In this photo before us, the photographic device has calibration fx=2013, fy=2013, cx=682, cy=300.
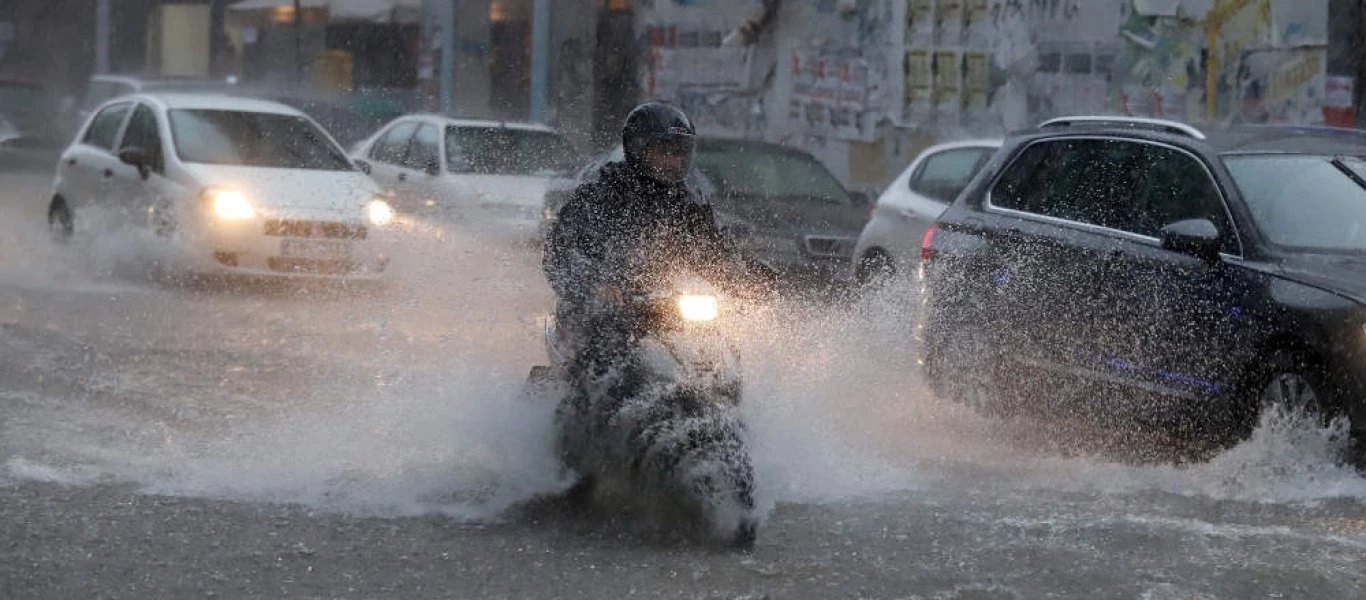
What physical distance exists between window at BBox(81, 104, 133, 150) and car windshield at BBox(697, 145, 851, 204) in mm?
4657

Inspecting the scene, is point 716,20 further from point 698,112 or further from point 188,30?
point 188,30

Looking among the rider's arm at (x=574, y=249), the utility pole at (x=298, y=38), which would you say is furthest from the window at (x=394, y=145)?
the utility pole at (x=298, y=38)

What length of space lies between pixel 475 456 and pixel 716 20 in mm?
19014

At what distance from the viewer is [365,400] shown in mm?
9203

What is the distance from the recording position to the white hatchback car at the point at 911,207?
1304 centimetres

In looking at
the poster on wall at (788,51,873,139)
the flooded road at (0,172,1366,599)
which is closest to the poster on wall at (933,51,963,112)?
the poster on wall at (788,51,873,139)

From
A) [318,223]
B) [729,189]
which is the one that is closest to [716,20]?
[729,189]

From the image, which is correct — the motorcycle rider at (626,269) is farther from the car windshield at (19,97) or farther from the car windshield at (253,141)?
the car windshield at (19,97)

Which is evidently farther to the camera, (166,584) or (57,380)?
(57,380)

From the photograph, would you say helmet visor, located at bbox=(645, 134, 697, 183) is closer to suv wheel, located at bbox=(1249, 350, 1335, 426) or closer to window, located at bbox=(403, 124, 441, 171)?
suv wheel, located at bbox=(1249, 350, 1335, 426)

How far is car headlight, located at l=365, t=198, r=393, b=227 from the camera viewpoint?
14523 millimetres

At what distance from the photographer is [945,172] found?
45.6 feet

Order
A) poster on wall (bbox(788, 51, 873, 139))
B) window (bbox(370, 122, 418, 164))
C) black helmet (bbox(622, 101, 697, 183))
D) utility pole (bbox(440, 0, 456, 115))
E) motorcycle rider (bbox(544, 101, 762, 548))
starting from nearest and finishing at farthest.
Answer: motorcycle rider (bbox(544, 101, 762, 548)) < black helmet (bbox(622, 101, 697, 183)) < window (bbox(370, 122, 418, 164)) < poster on wall (bbox(788, 51, 873, 139)) < utility pole (bbox(440, 0, 456, 115))

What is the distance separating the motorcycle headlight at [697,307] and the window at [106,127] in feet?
35.4
